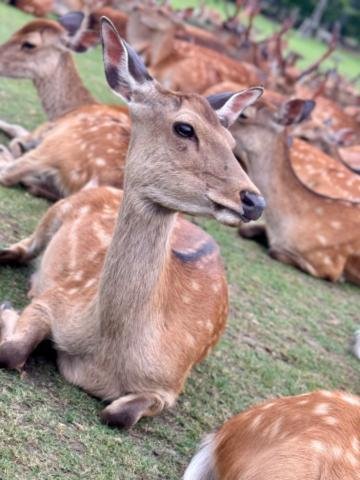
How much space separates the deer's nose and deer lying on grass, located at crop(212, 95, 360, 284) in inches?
140

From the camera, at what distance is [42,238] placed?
4273 millimetres

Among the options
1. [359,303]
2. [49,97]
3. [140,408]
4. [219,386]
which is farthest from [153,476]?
[49,97]

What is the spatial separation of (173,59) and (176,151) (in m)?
7.35

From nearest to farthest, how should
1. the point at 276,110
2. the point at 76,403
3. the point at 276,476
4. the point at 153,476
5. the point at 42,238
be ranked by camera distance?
the point at 276,476 < the point at 153,476 < the point at 76,403 < the point at 42,238 < the point at 276,110

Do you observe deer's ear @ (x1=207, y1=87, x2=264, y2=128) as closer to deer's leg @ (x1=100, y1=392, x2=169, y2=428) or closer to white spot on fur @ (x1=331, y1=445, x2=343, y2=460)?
deer's leg @ (x1=100, y1=392, x2=169, y2=428)

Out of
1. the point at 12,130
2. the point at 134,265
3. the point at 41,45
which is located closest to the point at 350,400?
the point at 134,265

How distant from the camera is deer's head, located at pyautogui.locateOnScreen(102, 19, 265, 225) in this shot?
9.62 feet

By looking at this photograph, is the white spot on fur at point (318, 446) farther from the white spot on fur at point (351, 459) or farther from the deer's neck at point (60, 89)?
the deer's neck at point (60, 89)

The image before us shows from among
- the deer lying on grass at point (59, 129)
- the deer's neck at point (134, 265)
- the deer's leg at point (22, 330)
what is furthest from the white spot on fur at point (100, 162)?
the deer's neck at point (134, 265)

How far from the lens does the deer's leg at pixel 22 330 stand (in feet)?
Result: 10.4

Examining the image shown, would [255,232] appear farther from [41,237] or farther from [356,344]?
[41,237]

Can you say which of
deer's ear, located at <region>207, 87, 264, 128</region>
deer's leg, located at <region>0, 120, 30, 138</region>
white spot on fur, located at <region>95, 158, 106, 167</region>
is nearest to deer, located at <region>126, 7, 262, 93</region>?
deer's leg, located at <region>0, 120, 30, 138</region>

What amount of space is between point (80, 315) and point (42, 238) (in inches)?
40.6

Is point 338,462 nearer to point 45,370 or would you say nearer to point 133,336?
point 133,336
